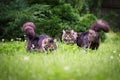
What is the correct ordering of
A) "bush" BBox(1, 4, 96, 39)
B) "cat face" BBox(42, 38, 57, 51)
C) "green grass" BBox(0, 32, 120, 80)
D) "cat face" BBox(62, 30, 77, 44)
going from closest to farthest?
"green grass" BBox(0, 32, 120, 80), "cat face" BBox(42, 38, 57, 51), "cat face" BBox(62, 30, 77, 44), "bush" BBox(1, 4, 96, 39)

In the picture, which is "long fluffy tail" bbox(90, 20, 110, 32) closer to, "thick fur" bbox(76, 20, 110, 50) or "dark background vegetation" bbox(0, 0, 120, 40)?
"thick fur" bbox(76, 20, 110, 50)

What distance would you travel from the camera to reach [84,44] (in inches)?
425

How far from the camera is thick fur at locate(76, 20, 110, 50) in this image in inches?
396

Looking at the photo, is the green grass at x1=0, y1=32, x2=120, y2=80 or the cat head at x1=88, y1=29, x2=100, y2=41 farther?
the cat head at x1=88, y1=29, x2=100, y2=41

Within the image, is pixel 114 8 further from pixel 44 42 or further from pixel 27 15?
pixel 44 42

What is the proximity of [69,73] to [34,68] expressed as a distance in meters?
0.85

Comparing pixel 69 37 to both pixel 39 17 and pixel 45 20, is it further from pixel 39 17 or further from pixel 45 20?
pixel 39 17

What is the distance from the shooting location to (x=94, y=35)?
403 inches

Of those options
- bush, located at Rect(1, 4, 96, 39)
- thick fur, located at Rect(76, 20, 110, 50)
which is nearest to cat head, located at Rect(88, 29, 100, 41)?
thick fur, located at Rect(76, 20, 110, 50)

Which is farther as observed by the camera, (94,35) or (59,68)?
(94,35)

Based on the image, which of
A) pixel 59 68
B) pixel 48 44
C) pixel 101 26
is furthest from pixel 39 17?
pixel 59 68

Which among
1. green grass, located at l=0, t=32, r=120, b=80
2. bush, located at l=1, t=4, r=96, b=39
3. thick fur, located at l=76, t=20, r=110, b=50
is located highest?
green grass, located at l=0, t=32, r=120, b=80

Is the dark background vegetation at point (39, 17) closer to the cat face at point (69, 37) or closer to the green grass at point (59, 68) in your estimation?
the cat face at point (69, 37)

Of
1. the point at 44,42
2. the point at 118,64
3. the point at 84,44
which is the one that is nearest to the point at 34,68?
the point at 118,64
